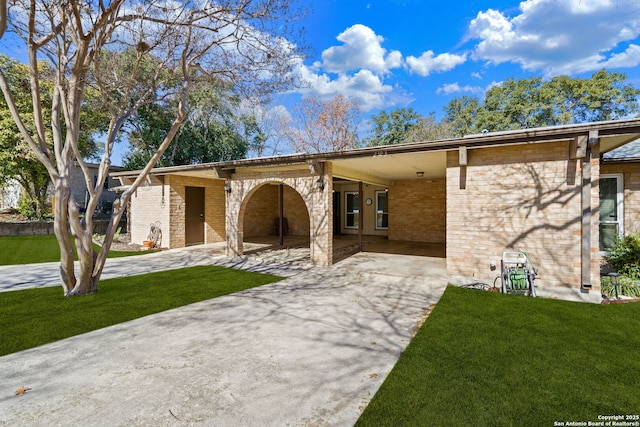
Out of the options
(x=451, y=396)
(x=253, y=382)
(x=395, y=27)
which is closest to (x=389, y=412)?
(x=451, y=396)

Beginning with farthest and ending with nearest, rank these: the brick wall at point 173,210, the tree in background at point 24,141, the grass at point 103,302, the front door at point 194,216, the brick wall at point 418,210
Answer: the tree in background at point 24,141, the brick wall at point 418,210, the front door at point 194,216, the brick wall at point 173,210, the grass at point 103,302

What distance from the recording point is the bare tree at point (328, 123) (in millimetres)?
22188

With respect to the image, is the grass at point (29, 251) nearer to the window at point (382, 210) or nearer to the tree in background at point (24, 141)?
the tree in background at point (24, 141)

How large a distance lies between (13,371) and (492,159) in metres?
7.56

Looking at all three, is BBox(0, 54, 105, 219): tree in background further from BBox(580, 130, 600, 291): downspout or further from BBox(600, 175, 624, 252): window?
BBox(600, 175, 624, 252): window

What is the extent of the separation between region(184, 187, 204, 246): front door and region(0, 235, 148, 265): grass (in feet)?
5.83

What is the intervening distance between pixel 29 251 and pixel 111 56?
7671 mm

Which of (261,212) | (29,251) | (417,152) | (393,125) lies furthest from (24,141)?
(393,125)

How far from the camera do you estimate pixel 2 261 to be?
8602 millimetres

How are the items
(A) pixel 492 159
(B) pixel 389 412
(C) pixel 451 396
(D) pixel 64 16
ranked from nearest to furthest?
1. (B) pixel 389 412
2. (C) pixel 451 396
3. (D) pixel 64 16
4. (A) pixel 492 159

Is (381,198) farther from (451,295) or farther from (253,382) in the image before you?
(253,382)

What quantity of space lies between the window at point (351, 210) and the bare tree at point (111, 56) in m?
8.22

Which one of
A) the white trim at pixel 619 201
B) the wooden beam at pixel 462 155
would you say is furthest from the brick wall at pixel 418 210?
the wooden beam at pixel 462 155

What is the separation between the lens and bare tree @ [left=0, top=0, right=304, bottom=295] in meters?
4.94
